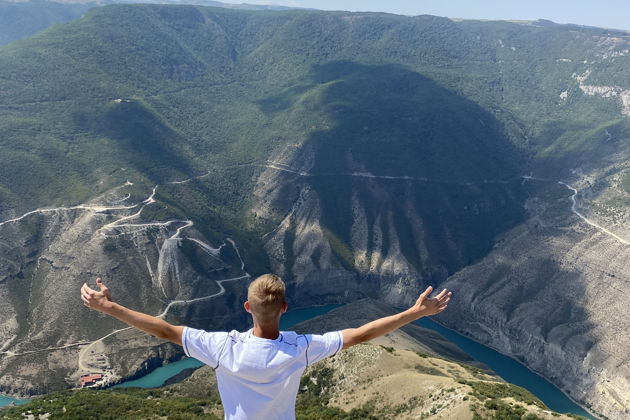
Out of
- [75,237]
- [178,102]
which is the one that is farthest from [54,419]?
[178,102]

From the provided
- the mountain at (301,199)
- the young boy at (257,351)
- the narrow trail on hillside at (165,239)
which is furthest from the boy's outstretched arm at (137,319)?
the narrow trail on hillside at (165,239)

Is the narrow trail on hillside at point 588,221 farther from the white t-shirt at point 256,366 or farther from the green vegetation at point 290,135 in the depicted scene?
the white t-shirt at point 256,366

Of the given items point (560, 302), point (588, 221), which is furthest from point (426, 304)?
point (588, 221)

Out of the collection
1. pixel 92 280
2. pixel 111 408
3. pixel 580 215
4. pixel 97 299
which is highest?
pixel 97 299

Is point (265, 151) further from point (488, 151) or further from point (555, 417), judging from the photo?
point (555, 417)

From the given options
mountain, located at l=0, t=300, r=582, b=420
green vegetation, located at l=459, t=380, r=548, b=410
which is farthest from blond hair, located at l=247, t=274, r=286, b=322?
green vegetation, located at l=459, t=380, r=548, b=410

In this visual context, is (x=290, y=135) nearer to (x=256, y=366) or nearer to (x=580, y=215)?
(x=580, y=215)

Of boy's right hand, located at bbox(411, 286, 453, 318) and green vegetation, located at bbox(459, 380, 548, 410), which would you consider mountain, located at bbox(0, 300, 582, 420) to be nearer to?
green vegetation, located at bbox(459, 380, 548, 410)
